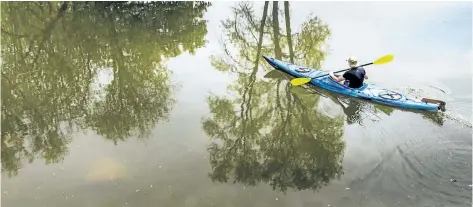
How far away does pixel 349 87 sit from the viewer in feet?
26.6

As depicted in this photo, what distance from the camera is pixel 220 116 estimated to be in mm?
7754

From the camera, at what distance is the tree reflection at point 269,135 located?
→ 6.19m

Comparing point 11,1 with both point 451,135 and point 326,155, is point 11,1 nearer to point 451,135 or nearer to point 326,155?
point 326,155

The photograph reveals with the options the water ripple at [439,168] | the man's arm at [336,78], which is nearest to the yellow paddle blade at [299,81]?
the man's arm at [336,78]

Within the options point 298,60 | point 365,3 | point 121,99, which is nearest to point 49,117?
point 121,99

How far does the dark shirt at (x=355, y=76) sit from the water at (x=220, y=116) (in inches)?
14.3

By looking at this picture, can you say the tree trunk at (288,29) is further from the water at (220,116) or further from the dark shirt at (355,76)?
the dark shirt at (355,76)

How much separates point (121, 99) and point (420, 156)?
17.4ft

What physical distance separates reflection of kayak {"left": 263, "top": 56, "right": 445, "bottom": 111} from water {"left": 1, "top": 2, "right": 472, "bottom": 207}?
0.17 meters

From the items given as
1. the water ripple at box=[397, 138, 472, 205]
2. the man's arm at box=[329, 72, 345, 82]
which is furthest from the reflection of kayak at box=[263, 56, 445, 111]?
the water ripple at box=[397, 138, 472, 205]

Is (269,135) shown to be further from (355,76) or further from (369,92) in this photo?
(369,92)

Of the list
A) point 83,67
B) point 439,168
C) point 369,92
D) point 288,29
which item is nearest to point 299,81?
point 369,92

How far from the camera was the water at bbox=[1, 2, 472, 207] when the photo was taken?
588 centimetres

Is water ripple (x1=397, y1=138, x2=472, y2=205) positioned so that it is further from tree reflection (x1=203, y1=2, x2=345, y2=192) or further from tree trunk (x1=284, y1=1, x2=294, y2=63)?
tree trunk (x1=284, y1=1, x2=294, y2=63)
